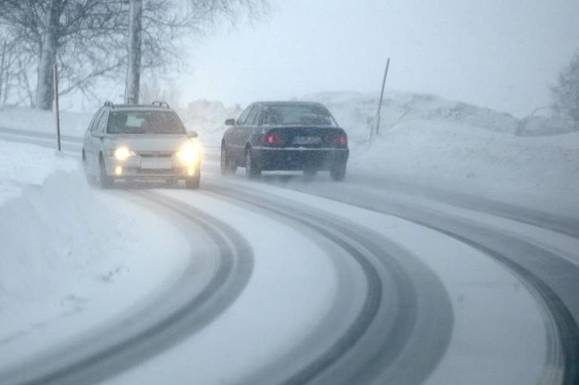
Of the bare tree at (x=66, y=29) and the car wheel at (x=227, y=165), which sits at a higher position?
the bare tree at (x=66, y=29)

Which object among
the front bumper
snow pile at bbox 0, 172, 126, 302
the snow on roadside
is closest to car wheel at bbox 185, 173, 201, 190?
the front bumper

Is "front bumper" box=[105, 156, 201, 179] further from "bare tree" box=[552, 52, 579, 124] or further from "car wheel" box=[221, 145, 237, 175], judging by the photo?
"bare tree" box=[552, 52, 579, 124]

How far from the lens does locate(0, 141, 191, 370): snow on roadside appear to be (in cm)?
660

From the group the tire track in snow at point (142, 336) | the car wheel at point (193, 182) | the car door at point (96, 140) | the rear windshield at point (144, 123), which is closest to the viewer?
the tire track in snow at point (142, 336)

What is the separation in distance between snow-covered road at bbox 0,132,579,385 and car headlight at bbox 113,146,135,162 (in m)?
3.98

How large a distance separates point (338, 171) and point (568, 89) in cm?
4499

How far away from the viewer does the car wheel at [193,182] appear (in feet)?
54.3

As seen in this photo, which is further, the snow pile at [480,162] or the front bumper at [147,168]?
the snow pile at [480,162]

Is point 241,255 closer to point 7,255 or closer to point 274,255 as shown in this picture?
point 274,255

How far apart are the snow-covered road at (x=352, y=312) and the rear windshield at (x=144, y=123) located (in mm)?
4890

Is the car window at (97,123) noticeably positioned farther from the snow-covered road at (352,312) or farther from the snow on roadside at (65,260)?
the snow-covered road at (352,312)

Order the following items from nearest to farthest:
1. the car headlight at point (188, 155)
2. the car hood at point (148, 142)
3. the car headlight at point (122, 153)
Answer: the car headlight at point (122, 153) → the car hood at point (148, 142) → the car headlight at point (188, 155)

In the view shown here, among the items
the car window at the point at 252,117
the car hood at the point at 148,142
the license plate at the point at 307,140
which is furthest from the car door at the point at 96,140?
the license plate at the point at 307,140

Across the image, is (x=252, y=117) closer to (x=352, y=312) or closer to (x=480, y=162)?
(x=480, y=162)
